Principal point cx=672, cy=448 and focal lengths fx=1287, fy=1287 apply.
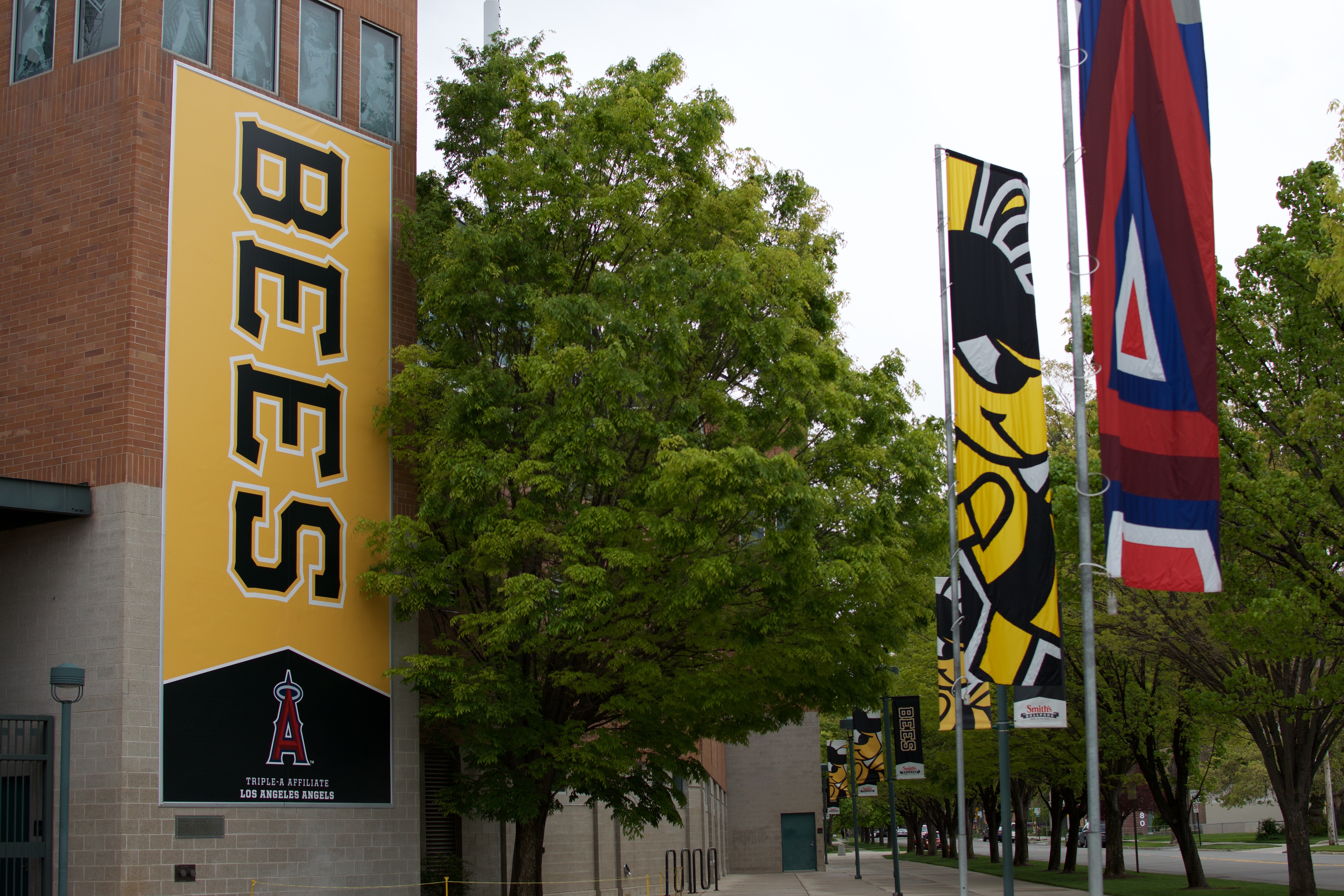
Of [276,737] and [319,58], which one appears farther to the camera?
[319,58]

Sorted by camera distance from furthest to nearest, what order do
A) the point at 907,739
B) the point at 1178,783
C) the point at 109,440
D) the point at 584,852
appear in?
the point at 1178,783 < the point at 907,739 < the point at 584,852 < the point at 109,440

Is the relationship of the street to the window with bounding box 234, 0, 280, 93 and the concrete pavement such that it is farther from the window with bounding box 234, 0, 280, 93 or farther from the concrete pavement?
the window with bounding box 234, 0, 280, 93

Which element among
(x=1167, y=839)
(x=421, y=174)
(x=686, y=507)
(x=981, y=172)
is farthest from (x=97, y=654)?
(x=1167, y=839)

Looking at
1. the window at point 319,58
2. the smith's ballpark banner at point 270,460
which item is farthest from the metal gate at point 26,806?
the window at point 319,58

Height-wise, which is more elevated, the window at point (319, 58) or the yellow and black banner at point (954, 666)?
the window at point (319, 58)

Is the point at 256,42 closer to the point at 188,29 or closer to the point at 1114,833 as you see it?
the point at 188,29

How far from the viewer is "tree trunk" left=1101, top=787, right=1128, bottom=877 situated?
123 feet

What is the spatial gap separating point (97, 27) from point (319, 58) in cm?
343

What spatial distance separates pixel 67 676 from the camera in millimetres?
13570

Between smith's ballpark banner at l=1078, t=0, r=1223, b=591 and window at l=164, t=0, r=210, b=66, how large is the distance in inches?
508

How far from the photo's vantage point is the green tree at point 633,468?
17750 millimetres

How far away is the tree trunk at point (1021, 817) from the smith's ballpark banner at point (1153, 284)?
3836 centimetres

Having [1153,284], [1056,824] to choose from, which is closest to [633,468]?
[1153,284]

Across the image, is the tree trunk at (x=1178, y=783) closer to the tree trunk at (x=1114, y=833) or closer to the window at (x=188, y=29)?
the tree trunk at (x=1114, y=833)
